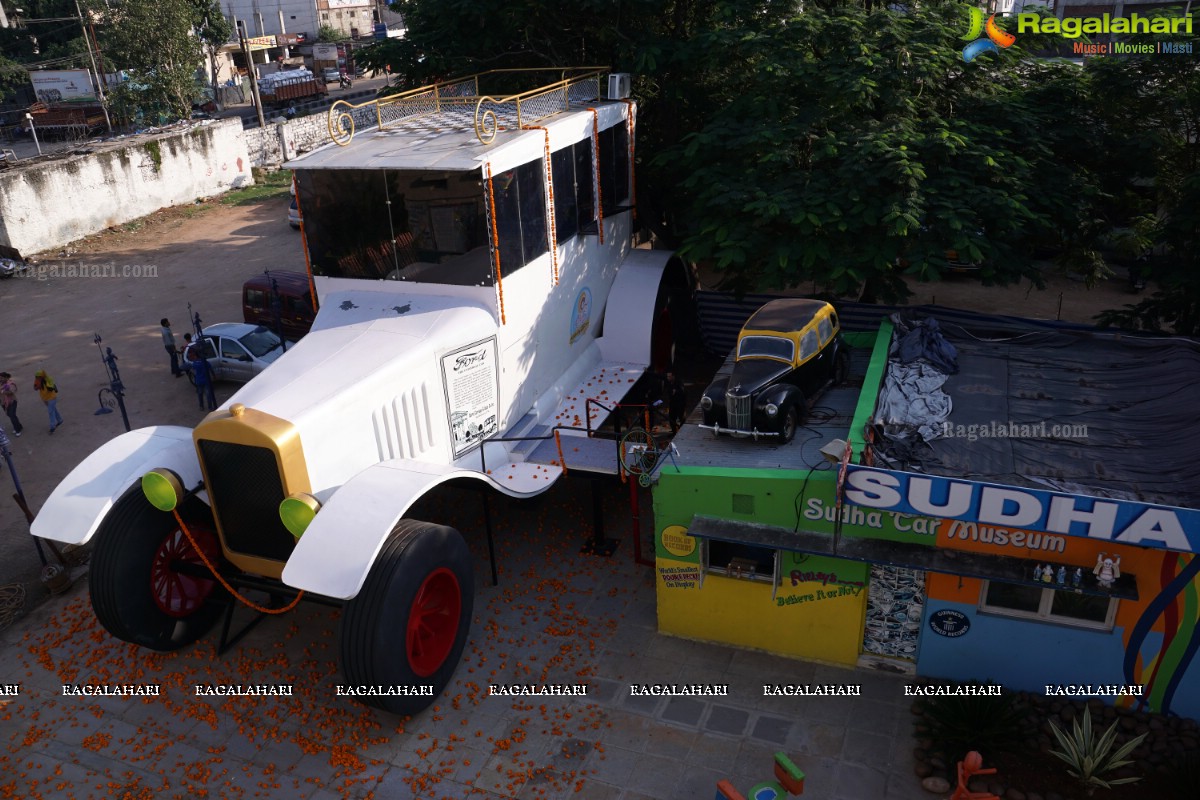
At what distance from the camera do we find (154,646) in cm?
918

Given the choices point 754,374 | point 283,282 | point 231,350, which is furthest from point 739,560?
point 283,282

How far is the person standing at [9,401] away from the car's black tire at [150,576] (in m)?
7.59

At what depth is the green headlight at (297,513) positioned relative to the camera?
25.7 ft

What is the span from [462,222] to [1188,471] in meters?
7.50

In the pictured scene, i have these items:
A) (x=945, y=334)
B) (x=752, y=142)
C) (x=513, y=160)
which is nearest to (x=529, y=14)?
(x=752, y=142)

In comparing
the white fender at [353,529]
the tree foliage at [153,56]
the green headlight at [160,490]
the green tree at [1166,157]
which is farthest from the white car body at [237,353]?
the tree foliage at [153,56]

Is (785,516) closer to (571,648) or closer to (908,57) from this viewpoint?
(571,648)

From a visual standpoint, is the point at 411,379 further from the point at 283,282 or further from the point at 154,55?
the point at 154,55

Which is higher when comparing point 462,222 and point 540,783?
point 462,222

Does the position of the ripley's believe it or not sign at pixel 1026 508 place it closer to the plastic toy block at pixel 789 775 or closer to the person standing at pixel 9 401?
the plastic toy block at pixel 789 775

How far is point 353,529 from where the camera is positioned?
768cm

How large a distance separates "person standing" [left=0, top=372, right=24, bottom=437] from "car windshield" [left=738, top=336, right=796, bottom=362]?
12.3 metres

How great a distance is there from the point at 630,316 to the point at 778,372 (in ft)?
11.4

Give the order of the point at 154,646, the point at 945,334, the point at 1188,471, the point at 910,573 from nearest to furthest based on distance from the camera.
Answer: the point at 1188,471
the point at 910,573
the point at 154,646
the point at 945,334
